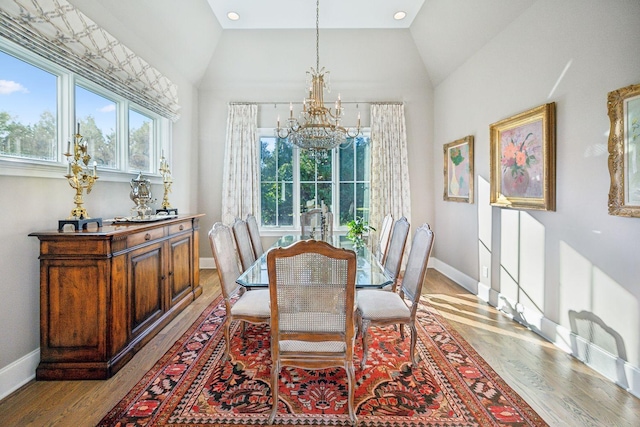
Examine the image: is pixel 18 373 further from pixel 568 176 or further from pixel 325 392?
pixel 568 176

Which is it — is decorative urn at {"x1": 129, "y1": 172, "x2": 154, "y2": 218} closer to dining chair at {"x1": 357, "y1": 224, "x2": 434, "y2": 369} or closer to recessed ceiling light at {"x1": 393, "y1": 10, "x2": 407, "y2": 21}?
dining chair at {"x1": 357, "y1": 224, "x2": 434, "y2": 369}

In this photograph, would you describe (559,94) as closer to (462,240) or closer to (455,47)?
(455,47)

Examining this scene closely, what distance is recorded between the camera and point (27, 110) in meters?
2.27

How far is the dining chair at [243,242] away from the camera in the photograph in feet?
9.22

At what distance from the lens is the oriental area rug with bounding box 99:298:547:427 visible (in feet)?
6.00

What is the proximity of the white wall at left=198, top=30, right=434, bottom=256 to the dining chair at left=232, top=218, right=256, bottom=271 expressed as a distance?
8.20 feet

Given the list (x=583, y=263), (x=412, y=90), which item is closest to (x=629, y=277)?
(x=583, y=263)

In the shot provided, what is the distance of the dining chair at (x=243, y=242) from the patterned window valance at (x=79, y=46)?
175 cm

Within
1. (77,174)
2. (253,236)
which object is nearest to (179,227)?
(253,236)

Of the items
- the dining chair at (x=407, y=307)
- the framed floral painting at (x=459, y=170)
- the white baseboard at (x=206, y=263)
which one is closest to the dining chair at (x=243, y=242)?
the dining chair at (x=407, y=307)

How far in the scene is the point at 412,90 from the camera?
17.4 ft

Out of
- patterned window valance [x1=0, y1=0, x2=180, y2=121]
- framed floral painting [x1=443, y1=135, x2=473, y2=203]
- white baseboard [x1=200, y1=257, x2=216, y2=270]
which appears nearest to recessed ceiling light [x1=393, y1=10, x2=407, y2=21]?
framed floral painting [x1=443, y1=135, x2=473, y2=203]

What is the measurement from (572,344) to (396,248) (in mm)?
1550

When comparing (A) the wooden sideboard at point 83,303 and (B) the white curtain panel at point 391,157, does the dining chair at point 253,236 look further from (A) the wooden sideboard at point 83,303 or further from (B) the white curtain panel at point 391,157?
(B) the white curtain panel at point 391,157
